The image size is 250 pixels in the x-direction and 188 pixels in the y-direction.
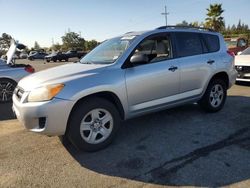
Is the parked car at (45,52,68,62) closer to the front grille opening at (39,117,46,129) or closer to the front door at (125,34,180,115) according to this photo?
the front door at (125,34,180,115)

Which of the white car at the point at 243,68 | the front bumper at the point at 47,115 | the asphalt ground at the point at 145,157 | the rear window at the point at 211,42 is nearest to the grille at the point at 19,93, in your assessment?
the front bumper at the point at 47,115

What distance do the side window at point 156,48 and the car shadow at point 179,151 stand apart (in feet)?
4.13

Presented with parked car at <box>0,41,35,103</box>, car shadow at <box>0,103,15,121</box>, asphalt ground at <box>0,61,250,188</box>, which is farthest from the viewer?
parked car at <box>0,41,35,103</box>

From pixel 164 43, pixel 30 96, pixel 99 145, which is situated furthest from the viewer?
pixel 164 43

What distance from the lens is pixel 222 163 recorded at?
3.90m

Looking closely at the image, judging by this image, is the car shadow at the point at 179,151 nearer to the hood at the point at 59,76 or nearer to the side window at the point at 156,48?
the hood at the point at 59,76

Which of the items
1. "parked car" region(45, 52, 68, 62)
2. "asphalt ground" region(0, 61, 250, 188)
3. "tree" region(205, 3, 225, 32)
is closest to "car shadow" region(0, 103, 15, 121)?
"asphalt ground" region(0, 61, 250, 188)

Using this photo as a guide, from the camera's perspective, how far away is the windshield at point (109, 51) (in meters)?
4.95

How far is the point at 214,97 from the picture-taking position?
6.28m

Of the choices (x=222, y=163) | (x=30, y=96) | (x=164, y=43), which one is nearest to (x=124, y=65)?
(x=164, y=43)

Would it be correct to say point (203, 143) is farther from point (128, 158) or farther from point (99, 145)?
point (99, 145)

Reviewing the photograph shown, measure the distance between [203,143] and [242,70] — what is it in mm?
5603

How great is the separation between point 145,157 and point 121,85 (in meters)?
1.12

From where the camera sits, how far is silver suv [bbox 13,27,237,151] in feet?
13.5
